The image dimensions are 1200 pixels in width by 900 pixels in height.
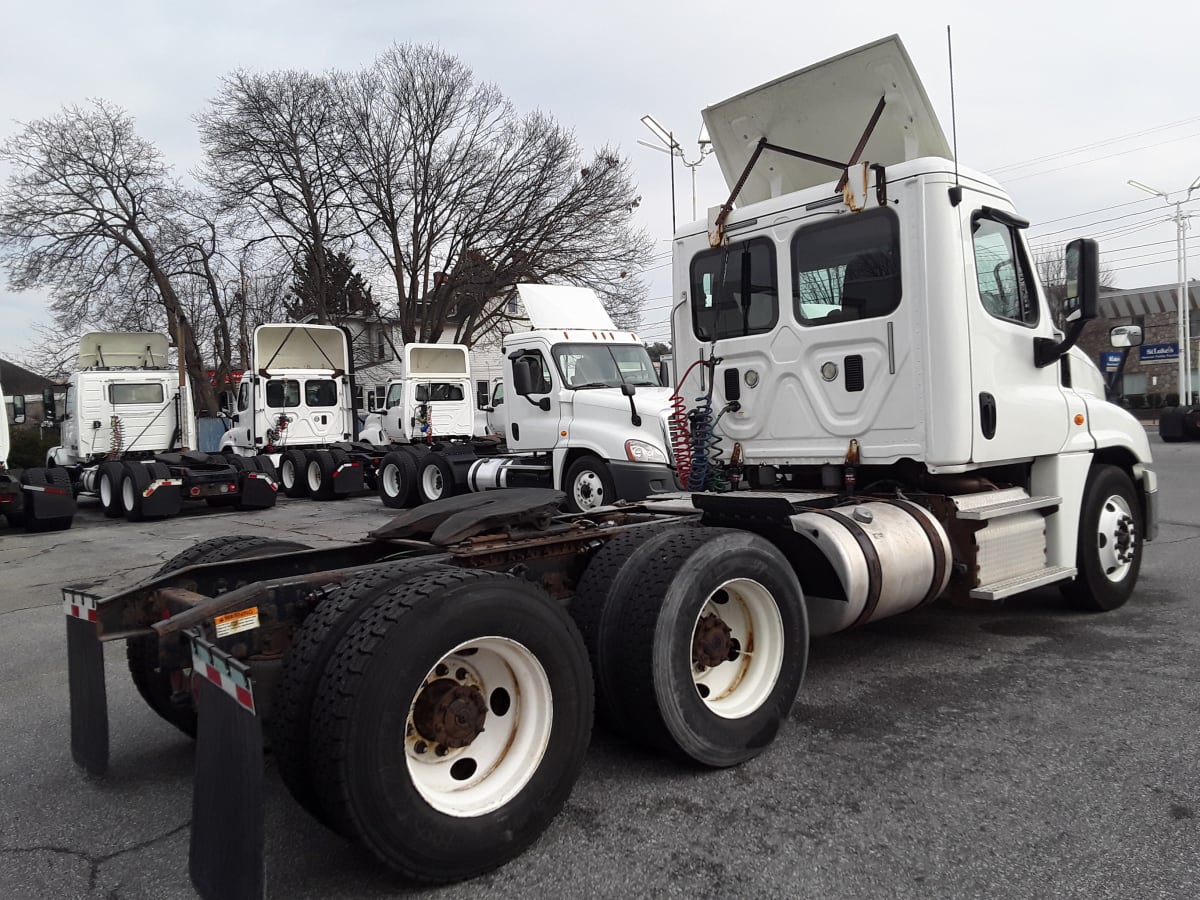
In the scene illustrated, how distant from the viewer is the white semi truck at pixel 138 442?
1520 centimetres

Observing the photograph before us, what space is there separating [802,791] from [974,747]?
2.93 ft

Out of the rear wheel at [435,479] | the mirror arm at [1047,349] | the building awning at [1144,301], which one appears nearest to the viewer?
the mirror arm at [1047,349]

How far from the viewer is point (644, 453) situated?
1065cm

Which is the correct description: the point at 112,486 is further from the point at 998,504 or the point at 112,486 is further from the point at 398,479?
the point at 998,504

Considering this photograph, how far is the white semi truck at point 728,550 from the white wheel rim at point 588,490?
5219 millimetres

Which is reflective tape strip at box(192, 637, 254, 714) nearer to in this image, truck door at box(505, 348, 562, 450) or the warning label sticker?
the warning label sticker

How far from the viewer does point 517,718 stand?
9.93ft

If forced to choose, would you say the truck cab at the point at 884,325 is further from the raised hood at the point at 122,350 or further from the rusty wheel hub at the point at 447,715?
the raised hood at the point at 122,350

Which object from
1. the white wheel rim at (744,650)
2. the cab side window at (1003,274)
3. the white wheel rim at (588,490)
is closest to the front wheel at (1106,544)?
the cab side window at (1003,274)

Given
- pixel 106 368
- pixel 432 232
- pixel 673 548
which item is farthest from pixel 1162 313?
pixel 673 548

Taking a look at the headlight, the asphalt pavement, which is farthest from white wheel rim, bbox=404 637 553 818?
the headlight

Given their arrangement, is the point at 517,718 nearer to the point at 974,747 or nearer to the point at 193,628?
the point at 193,628

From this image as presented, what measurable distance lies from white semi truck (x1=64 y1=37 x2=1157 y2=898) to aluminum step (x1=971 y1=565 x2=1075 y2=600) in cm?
3

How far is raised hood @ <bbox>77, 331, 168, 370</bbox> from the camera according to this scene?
17.6m
